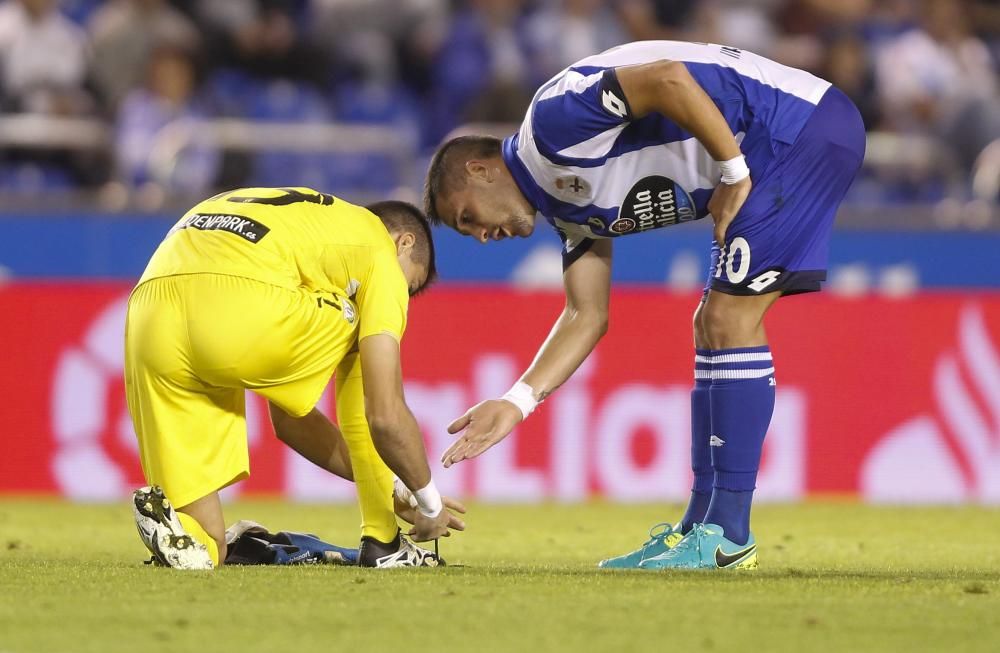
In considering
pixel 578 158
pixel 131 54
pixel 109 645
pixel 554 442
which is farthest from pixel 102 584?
pixel 131 54

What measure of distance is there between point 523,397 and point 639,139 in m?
0.98

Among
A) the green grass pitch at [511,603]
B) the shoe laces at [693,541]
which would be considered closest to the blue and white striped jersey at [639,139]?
the shoe laces at [693,541]

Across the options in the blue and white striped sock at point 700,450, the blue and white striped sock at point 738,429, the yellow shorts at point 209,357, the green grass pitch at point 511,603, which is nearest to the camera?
the green grass pitch at point 511,603

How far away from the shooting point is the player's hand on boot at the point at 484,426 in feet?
16.9

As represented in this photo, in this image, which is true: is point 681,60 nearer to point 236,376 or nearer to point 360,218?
point 360,218

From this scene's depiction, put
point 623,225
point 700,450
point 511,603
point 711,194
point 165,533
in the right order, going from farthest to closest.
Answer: point 700,450, point 623,225, point 711,194, point 165,533, point 511,603

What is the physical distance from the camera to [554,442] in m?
9.12

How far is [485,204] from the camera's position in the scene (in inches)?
210

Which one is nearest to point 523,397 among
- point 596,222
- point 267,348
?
point 596,222

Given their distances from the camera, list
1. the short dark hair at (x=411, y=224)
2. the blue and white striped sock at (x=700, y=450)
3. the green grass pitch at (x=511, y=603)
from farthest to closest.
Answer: the blue and white striped sock at (x=700, y=450) < the short dark hair at (x=411, y=224) < the green grass pitch at (x=511, y=603)

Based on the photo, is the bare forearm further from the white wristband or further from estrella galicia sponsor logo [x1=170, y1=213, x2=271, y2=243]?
estrella galicia sponsor logo [x1=170, y1=213, x2=271, y2=243]

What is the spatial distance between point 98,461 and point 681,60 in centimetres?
507

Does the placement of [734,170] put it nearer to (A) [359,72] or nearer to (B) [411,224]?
(B) [411,224]

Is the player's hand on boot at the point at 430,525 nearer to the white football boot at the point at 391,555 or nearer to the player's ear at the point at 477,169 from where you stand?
the white football boot at the point at 391,555
